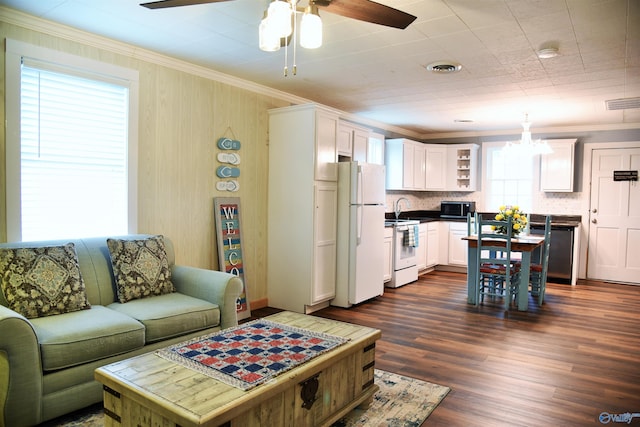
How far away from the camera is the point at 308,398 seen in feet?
6.84

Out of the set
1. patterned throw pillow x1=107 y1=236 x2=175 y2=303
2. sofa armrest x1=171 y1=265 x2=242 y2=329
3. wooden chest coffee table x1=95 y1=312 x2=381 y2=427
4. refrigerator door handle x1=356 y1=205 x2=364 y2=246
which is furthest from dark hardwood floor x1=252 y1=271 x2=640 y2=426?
patterned throw pillow x1=107 y1=236 x2=175 y2=303

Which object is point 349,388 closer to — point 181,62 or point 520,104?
point 181,62

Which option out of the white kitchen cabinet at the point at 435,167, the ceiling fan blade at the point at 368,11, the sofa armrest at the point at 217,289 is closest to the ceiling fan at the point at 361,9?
the ceiling fan blade at the point at 368,11

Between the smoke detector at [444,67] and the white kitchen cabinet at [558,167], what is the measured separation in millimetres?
3727

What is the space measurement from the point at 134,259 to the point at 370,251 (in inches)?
107

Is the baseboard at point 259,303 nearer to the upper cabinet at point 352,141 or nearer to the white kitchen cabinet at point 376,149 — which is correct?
the upper cabinet at point 352,141

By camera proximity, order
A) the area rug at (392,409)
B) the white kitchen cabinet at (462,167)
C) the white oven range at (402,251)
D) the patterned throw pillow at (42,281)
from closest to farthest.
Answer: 1. the area rug at (392,409)
2. the patterned throw pillow at (42,281)
3. the white oven range at (402,251)
4. the white kitchen cabinet at (462,167)

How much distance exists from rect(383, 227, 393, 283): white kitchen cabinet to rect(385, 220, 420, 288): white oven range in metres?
0.06

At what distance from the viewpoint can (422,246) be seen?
688 centimetres

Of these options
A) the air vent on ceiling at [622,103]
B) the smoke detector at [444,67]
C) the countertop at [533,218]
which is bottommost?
the countertop at [533,218]

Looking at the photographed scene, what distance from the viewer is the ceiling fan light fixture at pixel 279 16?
1.86 meters

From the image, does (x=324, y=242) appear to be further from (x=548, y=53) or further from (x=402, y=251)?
(x=548, y=53)

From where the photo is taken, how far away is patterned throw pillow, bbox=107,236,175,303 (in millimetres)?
3143

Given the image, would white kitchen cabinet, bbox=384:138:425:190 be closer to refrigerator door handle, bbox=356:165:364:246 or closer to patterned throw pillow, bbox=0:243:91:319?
refrigerator door handle, bbox=356:165:364:246
